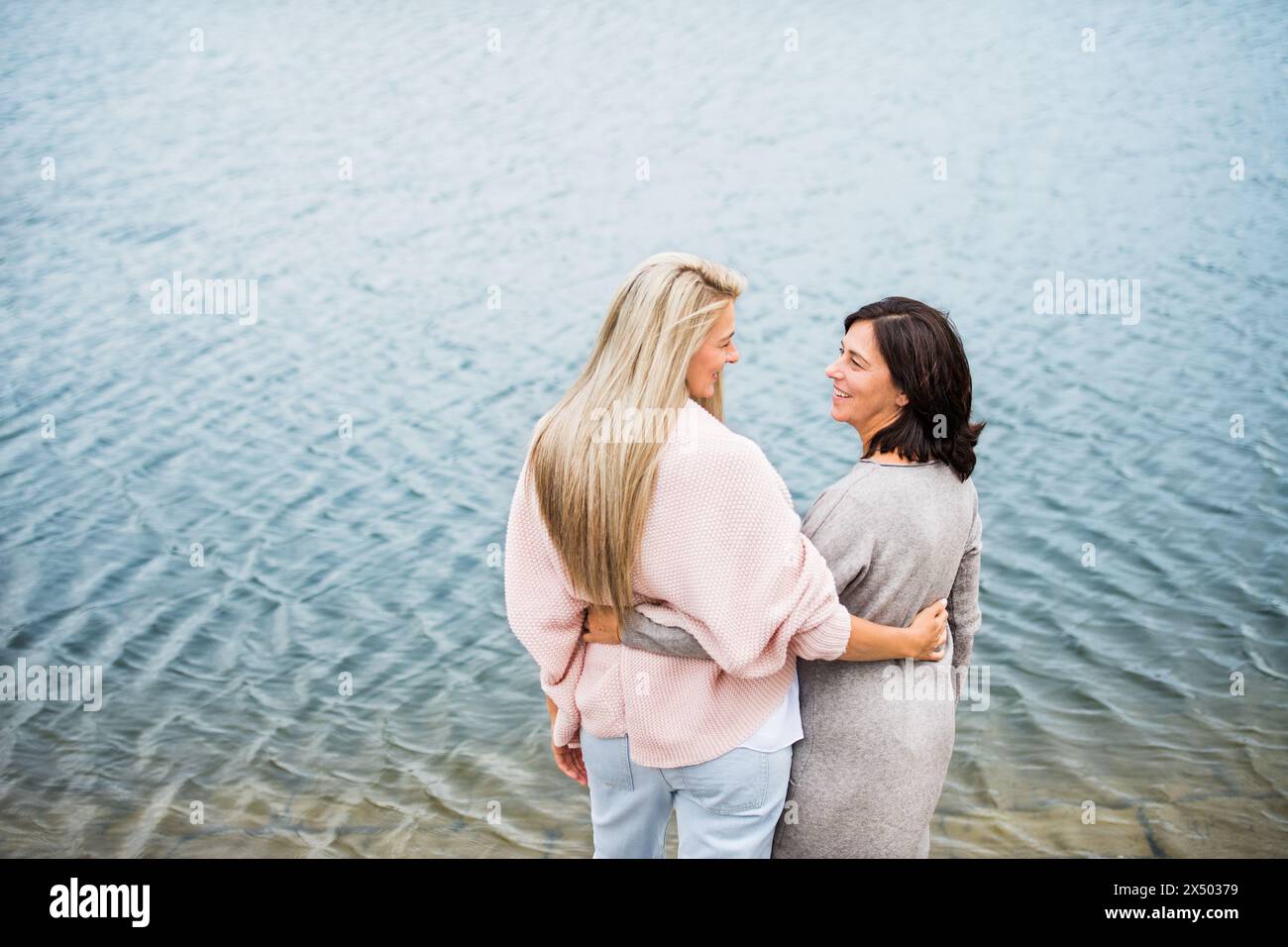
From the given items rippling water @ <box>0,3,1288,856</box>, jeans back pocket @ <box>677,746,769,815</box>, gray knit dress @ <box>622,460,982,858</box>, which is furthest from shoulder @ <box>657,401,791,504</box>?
rippling water @ <box>0,3,1288,856</box>

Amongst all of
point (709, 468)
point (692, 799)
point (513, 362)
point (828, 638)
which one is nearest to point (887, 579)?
point (828, 638)

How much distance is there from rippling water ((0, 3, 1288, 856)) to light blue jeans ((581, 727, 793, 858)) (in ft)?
6.02

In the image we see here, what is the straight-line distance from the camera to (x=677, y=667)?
6.92 feet

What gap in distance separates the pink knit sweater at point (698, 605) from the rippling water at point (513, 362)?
78.7 inches

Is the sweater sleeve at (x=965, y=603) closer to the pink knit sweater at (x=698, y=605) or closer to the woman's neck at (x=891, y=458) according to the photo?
the woman's neck at (x=891, y=458)

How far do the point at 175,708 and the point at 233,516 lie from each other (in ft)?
6.06

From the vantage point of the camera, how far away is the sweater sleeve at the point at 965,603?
227 cm

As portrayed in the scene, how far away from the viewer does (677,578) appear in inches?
79.4

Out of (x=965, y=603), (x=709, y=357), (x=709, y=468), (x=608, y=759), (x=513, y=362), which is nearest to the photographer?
(x=709, y=468)

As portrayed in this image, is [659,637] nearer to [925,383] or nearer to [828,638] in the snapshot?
[828,638]

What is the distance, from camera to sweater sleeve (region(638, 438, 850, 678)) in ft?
6.43

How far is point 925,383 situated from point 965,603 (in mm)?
436

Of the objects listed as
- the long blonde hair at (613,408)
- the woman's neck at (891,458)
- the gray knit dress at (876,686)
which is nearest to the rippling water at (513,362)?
the gray knit dress at (876,686)

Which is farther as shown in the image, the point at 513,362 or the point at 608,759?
the point at 513,362
